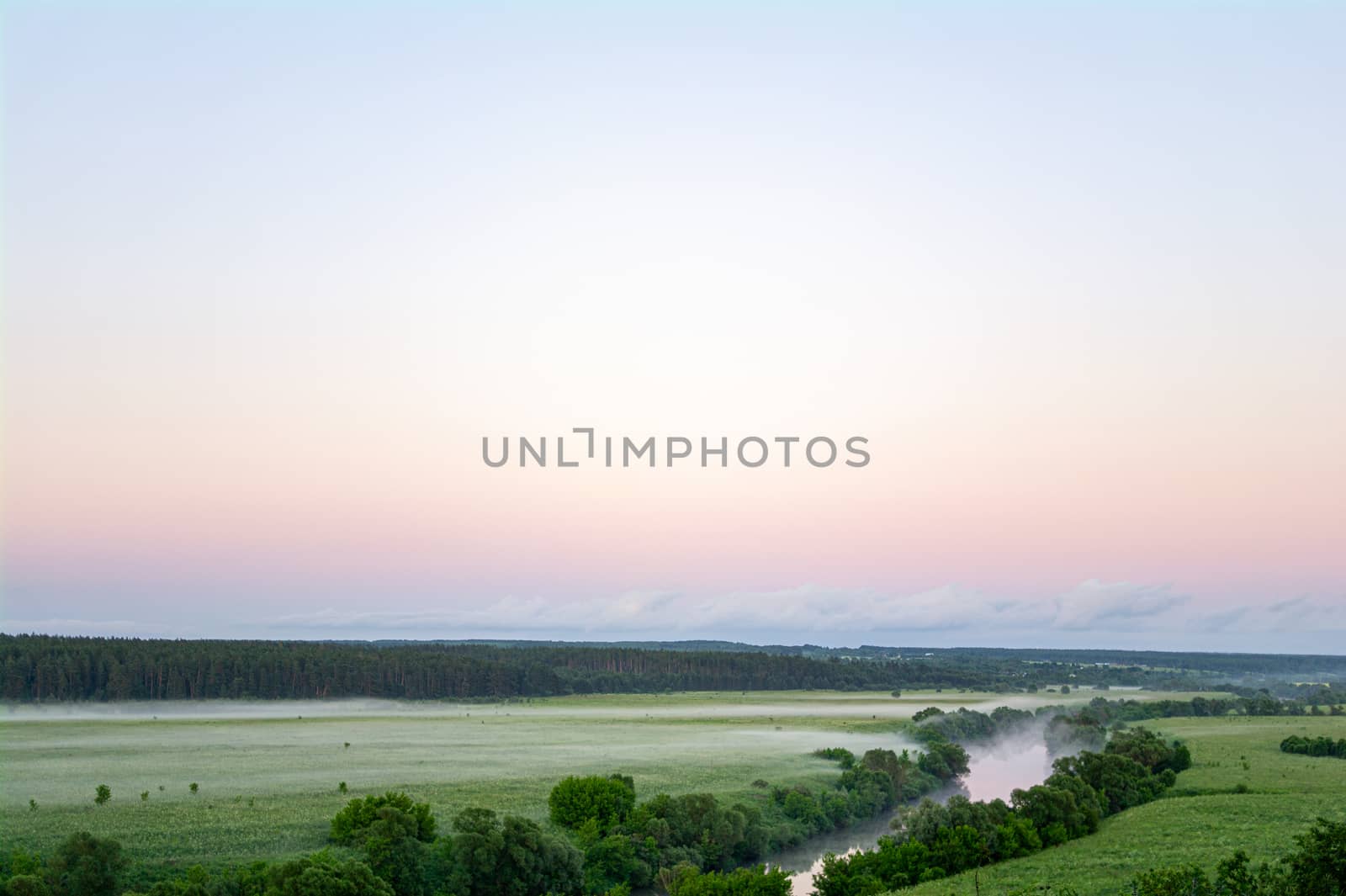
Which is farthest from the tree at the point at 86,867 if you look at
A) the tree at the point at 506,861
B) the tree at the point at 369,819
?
the tree at the point at 506,861

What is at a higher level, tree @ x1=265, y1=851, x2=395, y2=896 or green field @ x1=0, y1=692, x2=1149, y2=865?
tree @ x1=265, y1=851, x2=395, y2=896

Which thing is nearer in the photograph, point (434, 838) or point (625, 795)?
point (434, 838)

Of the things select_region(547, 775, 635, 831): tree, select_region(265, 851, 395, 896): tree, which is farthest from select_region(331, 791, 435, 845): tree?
select_region(547, 775, 635, 831): tree

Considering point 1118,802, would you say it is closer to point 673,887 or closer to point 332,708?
point 673,887

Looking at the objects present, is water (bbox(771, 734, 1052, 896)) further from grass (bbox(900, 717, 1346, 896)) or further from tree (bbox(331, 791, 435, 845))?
tree (bbox(331, 791, 435, 845))

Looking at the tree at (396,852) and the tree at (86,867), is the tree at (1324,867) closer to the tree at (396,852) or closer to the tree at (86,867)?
the tree at (396,852)

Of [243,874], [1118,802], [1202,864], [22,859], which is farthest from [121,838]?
[1118,802]

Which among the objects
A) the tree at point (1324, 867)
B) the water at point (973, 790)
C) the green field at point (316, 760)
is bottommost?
the water at point (973, 790)
